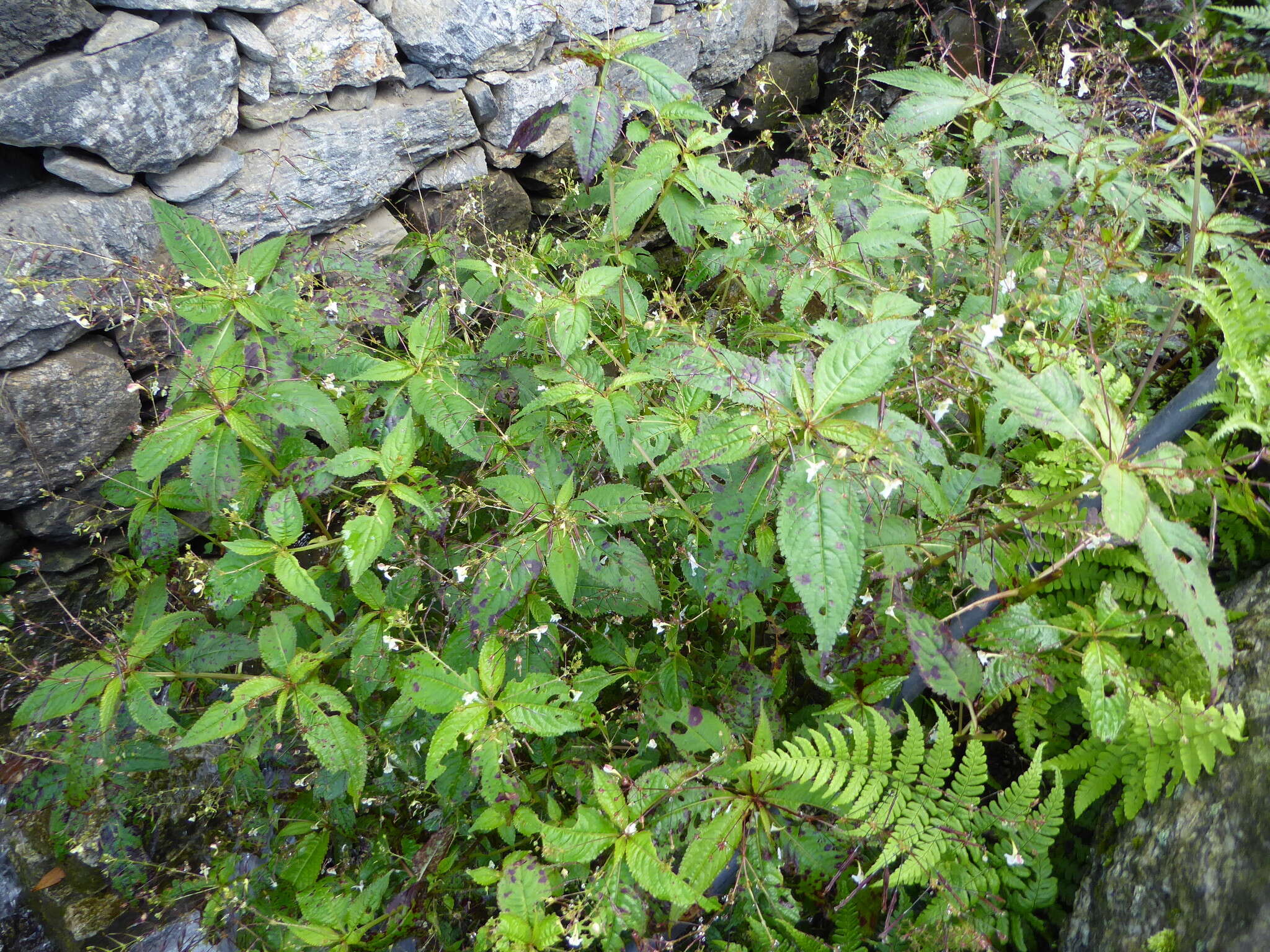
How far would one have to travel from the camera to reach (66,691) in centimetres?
202

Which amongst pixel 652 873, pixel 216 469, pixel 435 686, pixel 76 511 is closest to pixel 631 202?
pixel 216 469

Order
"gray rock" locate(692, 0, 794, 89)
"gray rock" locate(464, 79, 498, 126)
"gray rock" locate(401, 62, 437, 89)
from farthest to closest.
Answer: "gray rock" locate(692, 0, 794, 89) < "gray rock" locate(464, 79, 498, 126) < "gray rock" locate(401, 62, 437, 89)

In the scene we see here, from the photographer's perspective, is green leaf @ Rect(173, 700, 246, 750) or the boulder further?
the boulder

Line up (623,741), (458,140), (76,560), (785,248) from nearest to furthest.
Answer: (623,741), (785,248), (76,560), (458,140)

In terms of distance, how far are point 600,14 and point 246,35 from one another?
5.40 ft

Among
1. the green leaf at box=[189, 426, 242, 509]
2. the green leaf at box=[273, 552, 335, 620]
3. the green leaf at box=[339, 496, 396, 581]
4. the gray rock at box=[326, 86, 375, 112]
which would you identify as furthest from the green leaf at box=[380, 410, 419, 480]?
the gray rock at box=[326, 86, 375, 112]

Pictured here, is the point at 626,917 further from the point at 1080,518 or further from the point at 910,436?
the point at 1080,518

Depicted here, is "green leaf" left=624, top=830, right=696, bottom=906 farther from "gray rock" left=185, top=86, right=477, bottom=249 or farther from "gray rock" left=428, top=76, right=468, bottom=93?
"gray rock" left=428, top=76, right=468, bottom=93

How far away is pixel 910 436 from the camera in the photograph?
1.46 meters

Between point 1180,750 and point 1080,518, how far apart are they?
→ 512 mm

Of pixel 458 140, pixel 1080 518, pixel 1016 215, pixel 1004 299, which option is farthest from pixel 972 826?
pixel 458 140

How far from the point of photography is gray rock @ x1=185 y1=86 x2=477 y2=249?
119 inches

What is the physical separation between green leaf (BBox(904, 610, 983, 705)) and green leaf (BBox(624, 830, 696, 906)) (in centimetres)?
67

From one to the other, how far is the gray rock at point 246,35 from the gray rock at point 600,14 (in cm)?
131
